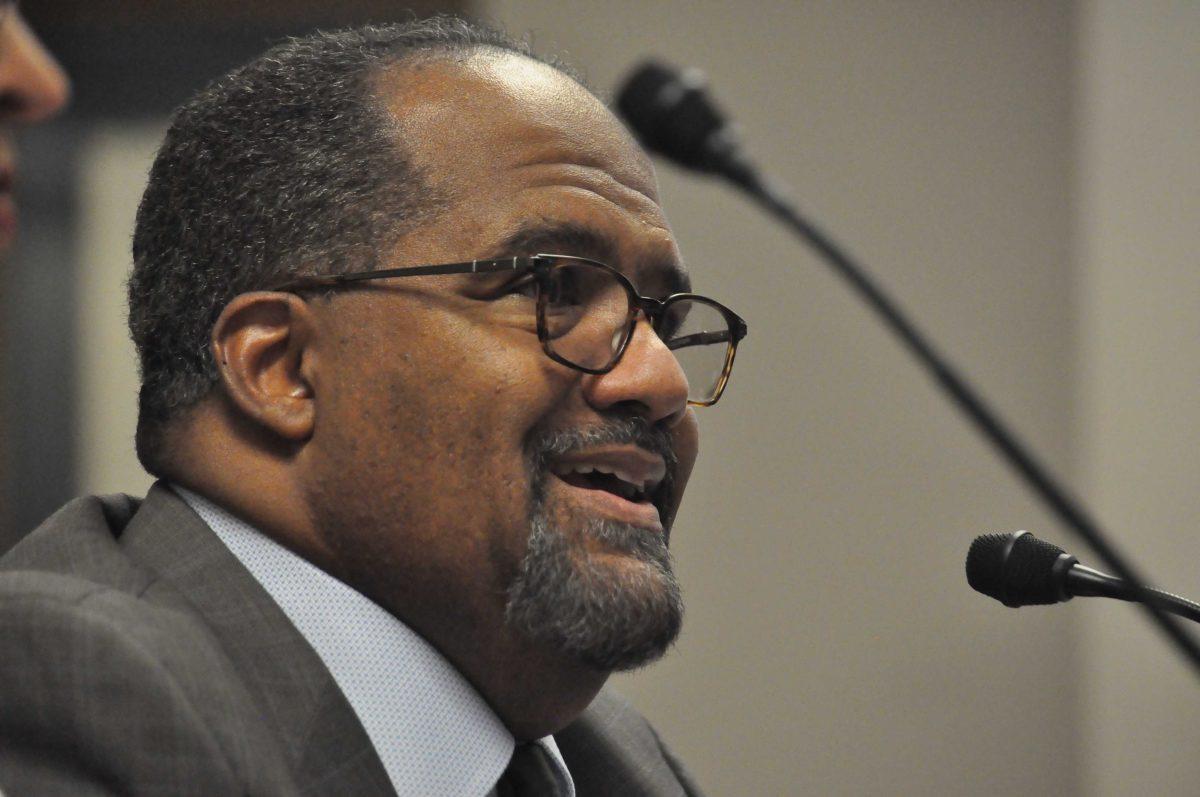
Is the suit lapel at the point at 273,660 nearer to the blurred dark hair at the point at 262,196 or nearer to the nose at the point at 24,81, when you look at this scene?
the blurred dark hair at the point at 262,196

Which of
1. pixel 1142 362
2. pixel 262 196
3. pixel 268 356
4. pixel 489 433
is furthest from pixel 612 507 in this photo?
pixel 1142 362

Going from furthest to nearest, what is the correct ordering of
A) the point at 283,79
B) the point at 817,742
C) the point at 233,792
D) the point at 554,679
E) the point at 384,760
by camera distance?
the point at 817,742
the point at 283,79
the point at 554,679
the point at 384,760
the point at 233,792

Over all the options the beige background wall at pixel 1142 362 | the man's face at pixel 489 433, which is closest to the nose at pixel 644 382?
the man's face at pixel 489 433

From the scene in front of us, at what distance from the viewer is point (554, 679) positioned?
4.71 ft

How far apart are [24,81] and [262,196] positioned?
31.3 inches

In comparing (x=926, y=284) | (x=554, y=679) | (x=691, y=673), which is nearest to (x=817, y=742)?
(x=691, y=673)

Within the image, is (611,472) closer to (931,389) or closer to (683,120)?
(683,120)

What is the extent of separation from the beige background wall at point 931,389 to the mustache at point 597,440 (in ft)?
6.99

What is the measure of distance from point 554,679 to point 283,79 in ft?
2.31

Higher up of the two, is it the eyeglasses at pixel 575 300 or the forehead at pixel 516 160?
the forehead at pixel 516 160

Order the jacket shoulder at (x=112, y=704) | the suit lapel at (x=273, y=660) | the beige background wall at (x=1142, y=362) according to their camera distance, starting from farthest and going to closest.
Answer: the beige background wall at (x=1142, y=362), the suit lapel at (x=273, y=660), the jacket shoulder at (x=112, y=704)

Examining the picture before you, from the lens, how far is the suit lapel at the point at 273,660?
48.0 inches

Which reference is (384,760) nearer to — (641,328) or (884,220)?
(641,328)

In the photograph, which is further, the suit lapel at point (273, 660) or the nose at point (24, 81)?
the nose at point (24, 81)
